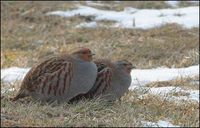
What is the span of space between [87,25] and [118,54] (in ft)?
11.3

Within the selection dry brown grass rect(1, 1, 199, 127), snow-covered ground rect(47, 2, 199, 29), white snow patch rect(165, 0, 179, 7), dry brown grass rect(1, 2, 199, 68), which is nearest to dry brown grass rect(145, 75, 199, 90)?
dry brown grass rect(1, 1, 199, 127)

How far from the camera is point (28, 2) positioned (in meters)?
18.5

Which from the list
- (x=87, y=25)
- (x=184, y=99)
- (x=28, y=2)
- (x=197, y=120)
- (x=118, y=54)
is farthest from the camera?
(x=28, y=2)

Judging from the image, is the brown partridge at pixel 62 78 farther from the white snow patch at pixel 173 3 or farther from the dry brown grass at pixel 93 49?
the white snow patch at pixel 173 3

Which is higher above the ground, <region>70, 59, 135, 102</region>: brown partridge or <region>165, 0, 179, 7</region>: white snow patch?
<region>70, 59, 135, 102</region>: brown partridge

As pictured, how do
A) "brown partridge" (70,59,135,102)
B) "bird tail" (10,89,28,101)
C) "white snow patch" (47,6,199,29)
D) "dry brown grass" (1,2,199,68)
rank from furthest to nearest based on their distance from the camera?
"white snow patch" (47,6,199,29) → "dry brown grass" (1,2,199,68) → "brown partridge" (70,59,135,102) → "bird tail" (10,89,28,101)

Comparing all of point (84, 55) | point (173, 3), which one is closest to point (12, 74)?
point (84, 55)

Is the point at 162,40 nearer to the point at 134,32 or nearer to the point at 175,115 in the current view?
the point at 134,32

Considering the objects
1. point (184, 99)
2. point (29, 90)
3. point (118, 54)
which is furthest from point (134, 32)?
point (29, 90)

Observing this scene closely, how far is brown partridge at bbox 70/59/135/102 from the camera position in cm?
630

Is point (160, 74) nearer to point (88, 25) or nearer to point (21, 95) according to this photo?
point (21, 95)

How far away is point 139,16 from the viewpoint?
16.9 meters

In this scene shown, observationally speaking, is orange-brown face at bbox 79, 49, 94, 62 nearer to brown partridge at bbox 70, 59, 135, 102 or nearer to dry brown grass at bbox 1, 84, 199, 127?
brown partridge at bbox 70, 59, 135, 102

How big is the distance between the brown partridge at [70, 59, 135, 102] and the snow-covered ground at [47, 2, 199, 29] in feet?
29.1
